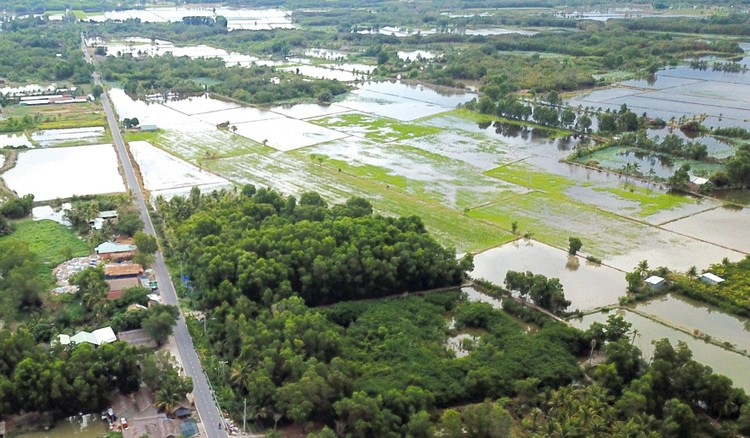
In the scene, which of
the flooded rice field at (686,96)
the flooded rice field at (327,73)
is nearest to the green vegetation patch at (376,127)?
the flooded rice field at (327,73)

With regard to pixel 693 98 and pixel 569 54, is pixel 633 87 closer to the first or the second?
pixel 693 98

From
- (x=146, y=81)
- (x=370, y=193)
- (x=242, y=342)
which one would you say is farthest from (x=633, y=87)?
(x=242, y=342)

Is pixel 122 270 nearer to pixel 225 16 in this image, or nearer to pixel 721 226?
pixel 721 226

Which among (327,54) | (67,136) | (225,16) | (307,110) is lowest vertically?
(67,136)

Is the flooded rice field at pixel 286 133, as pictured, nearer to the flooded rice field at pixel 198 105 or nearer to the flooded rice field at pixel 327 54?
the flooded rice field at pixel 198 105

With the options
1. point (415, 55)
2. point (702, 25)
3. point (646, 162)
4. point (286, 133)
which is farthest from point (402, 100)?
point (702, 25)

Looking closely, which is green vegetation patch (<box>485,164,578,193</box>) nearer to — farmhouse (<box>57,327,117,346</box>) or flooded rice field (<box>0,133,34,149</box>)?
farmhouse (<box>57,327,117,346</box>)
